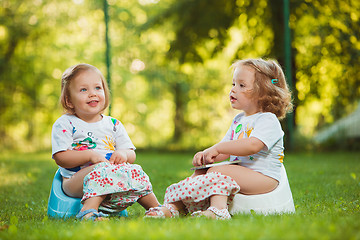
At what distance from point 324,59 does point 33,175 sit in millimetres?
5303

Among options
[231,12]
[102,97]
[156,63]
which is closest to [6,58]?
[156,63]

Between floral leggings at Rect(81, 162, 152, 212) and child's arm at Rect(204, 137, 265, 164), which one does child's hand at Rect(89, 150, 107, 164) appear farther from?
child's arm at Rect(204, 137, 265, 164)

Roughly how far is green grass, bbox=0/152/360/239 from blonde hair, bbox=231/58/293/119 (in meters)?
0.69

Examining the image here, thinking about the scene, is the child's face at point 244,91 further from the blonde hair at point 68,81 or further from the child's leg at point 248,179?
the blonde hair at point 68,81

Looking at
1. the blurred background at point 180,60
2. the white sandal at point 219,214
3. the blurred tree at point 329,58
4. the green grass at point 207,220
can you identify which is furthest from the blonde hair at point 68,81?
the blurred tree at point 329,58

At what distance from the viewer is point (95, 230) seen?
192 centimetres

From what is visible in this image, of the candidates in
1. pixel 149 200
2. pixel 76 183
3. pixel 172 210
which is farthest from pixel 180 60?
pixel 172 210

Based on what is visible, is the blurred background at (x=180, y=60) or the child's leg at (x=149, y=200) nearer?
the child's leg at (x=149, y=200)

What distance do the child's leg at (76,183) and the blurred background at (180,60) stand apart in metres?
3.47

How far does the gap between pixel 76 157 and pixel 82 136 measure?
0.62 ft

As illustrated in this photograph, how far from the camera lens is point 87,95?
2.88 m

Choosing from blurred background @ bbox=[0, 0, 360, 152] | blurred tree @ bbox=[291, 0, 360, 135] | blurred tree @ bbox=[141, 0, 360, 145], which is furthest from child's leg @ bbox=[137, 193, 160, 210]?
blurred tree @ bbox=[291, 0, 360, 135]

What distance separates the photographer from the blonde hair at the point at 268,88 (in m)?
2.84

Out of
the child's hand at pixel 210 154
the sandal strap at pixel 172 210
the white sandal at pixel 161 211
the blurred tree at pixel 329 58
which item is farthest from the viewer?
the blurred tree at pixel 329 58
